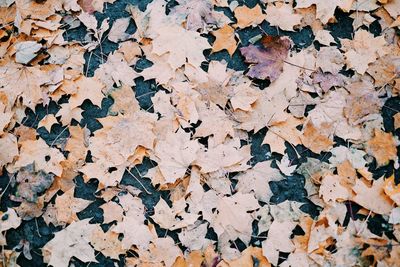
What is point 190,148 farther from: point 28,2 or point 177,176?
point 28,2

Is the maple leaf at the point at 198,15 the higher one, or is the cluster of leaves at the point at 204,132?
the maple leaf at the point at 198,15

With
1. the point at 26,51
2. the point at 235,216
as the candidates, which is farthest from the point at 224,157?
the point at 26,51

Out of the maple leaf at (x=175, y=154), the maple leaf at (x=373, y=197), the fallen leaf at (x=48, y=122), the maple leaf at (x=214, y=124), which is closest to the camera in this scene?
the maple leaf at (x=373, y=197)

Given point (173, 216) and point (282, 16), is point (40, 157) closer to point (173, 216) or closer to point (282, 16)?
point (173, 216)

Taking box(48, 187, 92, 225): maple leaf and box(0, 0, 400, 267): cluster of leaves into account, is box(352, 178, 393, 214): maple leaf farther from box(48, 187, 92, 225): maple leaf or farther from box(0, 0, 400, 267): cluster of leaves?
box(48, 187, 92, 225): maple leaf

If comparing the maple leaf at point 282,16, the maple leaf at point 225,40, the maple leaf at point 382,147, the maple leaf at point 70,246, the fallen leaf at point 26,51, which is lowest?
the maple leaf at point 70,246

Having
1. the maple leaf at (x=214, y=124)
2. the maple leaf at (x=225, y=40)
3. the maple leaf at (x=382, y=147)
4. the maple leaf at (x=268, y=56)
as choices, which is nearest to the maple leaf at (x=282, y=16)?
the maple leaf at (x=268, y=56)

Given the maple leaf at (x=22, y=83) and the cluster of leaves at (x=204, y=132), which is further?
the maple leaf at (x=22, y=83)

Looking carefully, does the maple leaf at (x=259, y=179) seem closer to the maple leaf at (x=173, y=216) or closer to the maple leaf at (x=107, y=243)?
the maple leaf at (x=173, y=216)
